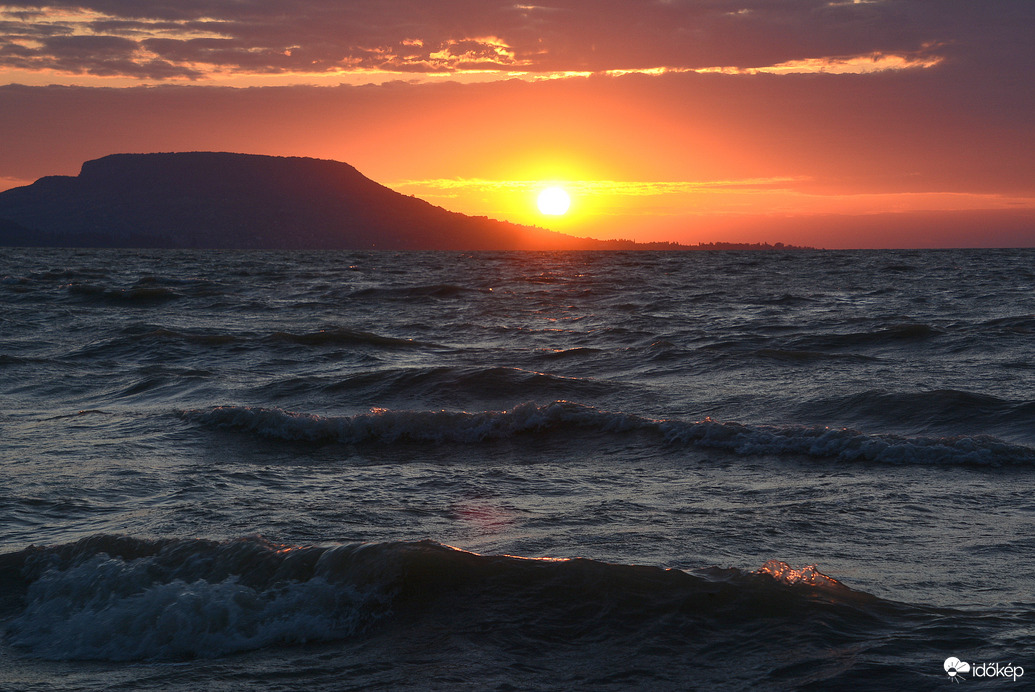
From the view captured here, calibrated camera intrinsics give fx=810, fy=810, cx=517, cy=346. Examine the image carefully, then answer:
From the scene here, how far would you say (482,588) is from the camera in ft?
16.9

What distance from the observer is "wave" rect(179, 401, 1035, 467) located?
8570 mm

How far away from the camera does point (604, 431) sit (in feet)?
→ 33.4

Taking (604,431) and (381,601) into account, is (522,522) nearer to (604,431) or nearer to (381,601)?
(381,601)

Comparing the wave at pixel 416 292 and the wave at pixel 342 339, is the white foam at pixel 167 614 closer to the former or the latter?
the wave at pixel 342 339

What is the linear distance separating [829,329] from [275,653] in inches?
734

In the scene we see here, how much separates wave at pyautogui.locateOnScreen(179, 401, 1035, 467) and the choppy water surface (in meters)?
0.04

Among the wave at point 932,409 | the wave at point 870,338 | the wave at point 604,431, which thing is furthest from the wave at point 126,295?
the wave at point 932,409

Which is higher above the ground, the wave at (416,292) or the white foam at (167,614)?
the wave at (416,292)

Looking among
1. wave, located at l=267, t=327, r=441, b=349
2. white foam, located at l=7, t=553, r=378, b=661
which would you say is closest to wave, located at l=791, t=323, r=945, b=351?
wave, located at l=267, t=327, r=441, b=349

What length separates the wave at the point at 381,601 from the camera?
15.2 ft

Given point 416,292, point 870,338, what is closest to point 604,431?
point 870,338

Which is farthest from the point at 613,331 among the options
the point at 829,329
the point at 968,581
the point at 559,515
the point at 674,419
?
the point at 968,581

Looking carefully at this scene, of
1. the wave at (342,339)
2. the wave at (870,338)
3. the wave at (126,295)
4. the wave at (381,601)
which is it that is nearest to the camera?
the wave at (381,601)

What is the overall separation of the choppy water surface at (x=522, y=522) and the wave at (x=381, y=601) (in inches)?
0.7
